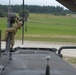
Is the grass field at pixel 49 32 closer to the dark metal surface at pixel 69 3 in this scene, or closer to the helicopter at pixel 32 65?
the dark metal surface at pixel 69 3

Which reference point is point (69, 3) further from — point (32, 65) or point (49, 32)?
point (49, 32)

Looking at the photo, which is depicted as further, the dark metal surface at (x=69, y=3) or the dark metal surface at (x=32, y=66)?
the dark metal surface at (x=69, y=3)

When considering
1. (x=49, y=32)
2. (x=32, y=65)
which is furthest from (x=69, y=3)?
(x=49, y=32)

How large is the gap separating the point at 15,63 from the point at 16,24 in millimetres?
1213

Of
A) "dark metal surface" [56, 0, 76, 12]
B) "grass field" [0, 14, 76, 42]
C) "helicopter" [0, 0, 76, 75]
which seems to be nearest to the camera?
"helicopter" [0, 0, 76, 75]

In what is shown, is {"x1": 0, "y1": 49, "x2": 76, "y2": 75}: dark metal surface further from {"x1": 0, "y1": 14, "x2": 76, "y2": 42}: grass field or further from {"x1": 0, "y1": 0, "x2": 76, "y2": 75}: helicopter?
{"x1": 0, "y1": 14, "x2": 76, "y2": 42}: grass field

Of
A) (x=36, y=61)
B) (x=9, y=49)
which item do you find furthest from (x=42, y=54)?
(x=36, y=61)

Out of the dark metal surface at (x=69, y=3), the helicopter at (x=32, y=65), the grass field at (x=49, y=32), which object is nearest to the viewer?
the helicopter at (x=32, y=65)

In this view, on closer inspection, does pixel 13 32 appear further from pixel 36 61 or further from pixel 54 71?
pixel 54 71

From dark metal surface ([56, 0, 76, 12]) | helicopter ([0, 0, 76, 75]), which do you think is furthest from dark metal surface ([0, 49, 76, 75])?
dark metal surface ([56, 0, 76, 12])

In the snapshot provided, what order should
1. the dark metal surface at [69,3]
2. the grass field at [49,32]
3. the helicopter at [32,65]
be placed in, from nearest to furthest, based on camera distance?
the helicopter at [32,65], the dark metal surface at [69,3], the grass field at [49,32]

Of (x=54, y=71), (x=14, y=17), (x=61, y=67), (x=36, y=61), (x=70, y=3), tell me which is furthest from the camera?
(x=70, y=3)

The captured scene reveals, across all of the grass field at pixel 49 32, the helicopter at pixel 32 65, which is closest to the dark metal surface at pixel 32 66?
the helicopter at pixel 32 65

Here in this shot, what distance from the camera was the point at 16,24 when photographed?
5383 millimetres
